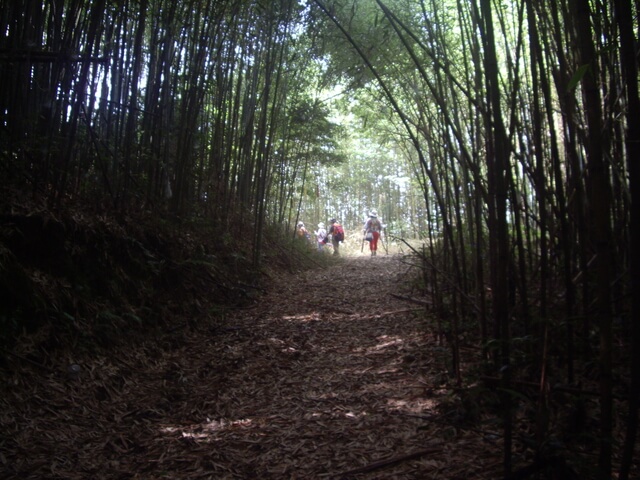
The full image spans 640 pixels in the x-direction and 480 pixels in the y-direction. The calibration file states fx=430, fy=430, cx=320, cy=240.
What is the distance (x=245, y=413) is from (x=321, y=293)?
3282 mm

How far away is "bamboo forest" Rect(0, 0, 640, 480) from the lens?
1545mm

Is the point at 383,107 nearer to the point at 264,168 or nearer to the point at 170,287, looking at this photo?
the point at 264,168

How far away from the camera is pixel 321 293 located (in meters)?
5.55

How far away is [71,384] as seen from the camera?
2.38 metres

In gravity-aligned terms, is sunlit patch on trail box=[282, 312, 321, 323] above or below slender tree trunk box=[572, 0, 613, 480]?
below

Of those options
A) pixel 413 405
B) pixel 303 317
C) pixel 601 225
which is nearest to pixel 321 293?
pixel 303 317

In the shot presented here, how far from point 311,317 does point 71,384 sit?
2299 mm

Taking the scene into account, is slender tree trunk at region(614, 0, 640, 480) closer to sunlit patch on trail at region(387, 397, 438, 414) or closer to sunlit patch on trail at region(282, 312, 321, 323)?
A: sunlit patch on trail at region(387, 397, 438, 414)

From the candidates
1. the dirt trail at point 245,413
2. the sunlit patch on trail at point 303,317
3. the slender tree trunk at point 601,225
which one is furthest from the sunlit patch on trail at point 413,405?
the sunlit patch on trail at point 303,317

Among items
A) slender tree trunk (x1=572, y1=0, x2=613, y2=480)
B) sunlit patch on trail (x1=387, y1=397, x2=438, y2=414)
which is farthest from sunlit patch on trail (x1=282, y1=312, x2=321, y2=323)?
slender tree trunk (x1=572, y1=0, x2=613, y2=480)

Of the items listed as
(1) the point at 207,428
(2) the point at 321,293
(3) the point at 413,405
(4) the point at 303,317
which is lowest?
(1) the point at 207,428

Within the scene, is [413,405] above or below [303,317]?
below

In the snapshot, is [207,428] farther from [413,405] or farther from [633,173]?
[633,173]

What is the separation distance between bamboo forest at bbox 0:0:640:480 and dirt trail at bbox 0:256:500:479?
16mm
